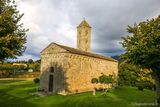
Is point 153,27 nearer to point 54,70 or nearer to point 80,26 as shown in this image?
point 54,70

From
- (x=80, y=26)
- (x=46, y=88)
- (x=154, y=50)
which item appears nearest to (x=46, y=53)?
(x=46, y=88)

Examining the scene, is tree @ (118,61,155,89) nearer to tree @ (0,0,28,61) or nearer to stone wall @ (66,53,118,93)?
stone wall @ (66,53,118,93)

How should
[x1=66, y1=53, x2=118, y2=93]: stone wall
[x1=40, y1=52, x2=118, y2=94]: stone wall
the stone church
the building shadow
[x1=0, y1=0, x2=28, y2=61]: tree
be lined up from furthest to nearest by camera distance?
[x1=66, y1=53, x2=118, y2=93]: stone wall < the stone church < [x1=40, y1=52, x2=118, y2=94]: stone wall < the building shadow < [x1=0, y1=0, x2=28, y2=61]: tree

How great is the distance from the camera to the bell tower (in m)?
66.7

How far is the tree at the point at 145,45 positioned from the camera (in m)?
25.6

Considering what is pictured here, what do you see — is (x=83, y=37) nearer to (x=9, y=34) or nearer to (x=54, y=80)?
(x=54, y=80)

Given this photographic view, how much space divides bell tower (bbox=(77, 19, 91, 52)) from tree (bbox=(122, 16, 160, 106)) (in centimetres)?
3824

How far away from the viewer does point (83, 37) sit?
6675 centimetres

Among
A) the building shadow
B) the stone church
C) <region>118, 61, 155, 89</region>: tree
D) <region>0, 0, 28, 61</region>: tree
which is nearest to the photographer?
<region>0, 0, 28, 61</region>: tree

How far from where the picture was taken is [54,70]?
147ft

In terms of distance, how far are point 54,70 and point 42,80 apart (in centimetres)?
404

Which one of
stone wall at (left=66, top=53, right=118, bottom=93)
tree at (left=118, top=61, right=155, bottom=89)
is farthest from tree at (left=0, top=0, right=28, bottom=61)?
tree at (left=118, top=61, right=155, bottom=89)

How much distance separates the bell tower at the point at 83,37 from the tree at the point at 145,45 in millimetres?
38239

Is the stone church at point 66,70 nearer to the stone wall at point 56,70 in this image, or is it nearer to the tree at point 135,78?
the stone wall at point 56,70
